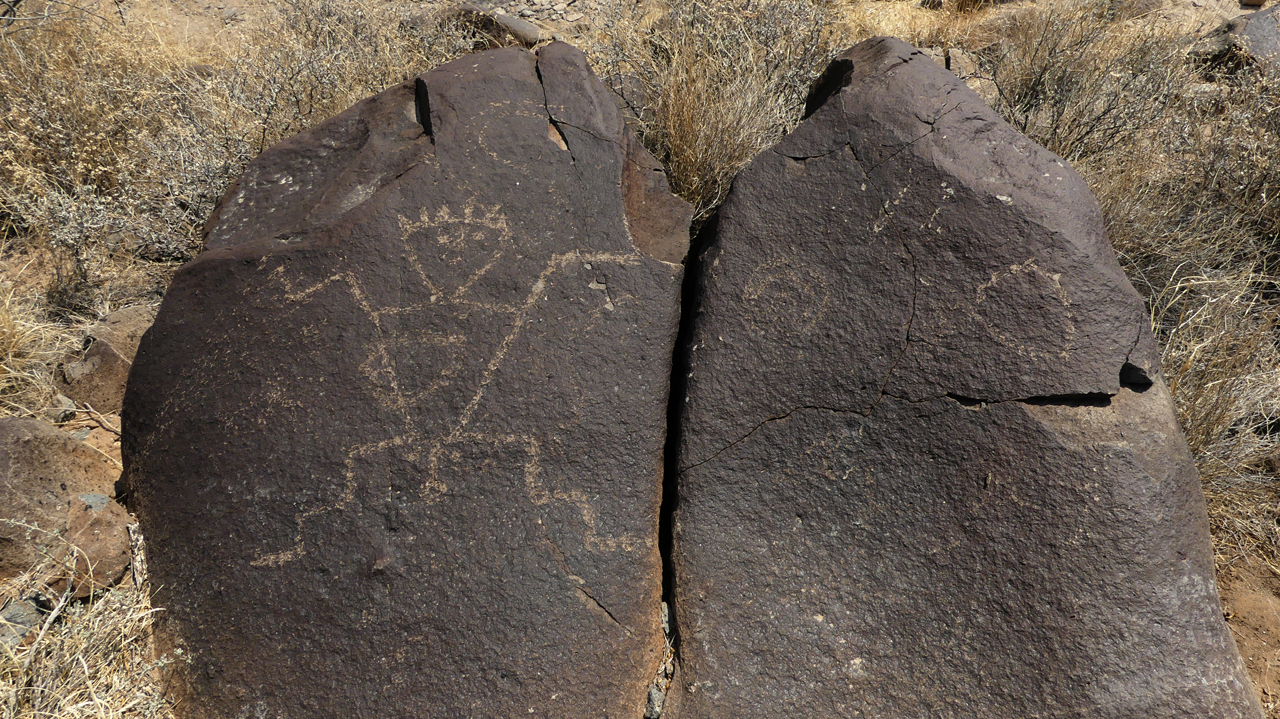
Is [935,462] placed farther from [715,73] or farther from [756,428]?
[715,73]

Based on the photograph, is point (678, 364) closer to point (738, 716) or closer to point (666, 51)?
point (738, 716)

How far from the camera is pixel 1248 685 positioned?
4.75ft

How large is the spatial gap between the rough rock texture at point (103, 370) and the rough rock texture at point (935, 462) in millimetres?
1857

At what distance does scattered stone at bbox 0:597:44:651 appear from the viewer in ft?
5.59

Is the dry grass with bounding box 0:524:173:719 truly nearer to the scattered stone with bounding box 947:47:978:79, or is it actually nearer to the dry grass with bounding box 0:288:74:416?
the dry grass with bounding box 0:288:74:416

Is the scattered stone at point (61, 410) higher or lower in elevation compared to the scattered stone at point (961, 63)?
lower

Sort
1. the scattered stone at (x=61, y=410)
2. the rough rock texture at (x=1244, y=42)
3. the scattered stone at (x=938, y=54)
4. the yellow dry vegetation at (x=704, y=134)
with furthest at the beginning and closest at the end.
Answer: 1. the scattered stone at (x=938, y=54)
2. the rough rock texture at (x=1244, y=42)
3. the yellow dry vegetation at (x=704, y=134)
4. the scattered stone at (x=61, y=410)

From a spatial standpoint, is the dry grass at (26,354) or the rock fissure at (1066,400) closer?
the rock fissure at (1066,400)

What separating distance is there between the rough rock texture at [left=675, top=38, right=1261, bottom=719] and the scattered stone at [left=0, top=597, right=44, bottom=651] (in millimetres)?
1520

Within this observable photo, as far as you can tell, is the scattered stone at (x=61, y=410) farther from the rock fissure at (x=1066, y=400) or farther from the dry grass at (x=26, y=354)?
the rock fissure at (x=1066, y=400)

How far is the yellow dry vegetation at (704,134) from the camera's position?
96.5 inches

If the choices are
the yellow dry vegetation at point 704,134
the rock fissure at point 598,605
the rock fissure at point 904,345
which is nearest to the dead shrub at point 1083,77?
the yellow dry vegetation at point 704,134

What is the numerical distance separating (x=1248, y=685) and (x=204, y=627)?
2.15 m

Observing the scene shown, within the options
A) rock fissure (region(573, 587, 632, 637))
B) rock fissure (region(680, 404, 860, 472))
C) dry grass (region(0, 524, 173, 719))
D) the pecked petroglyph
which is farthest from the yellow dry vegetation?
rock fissure (region(573, 587, 632, 637))
